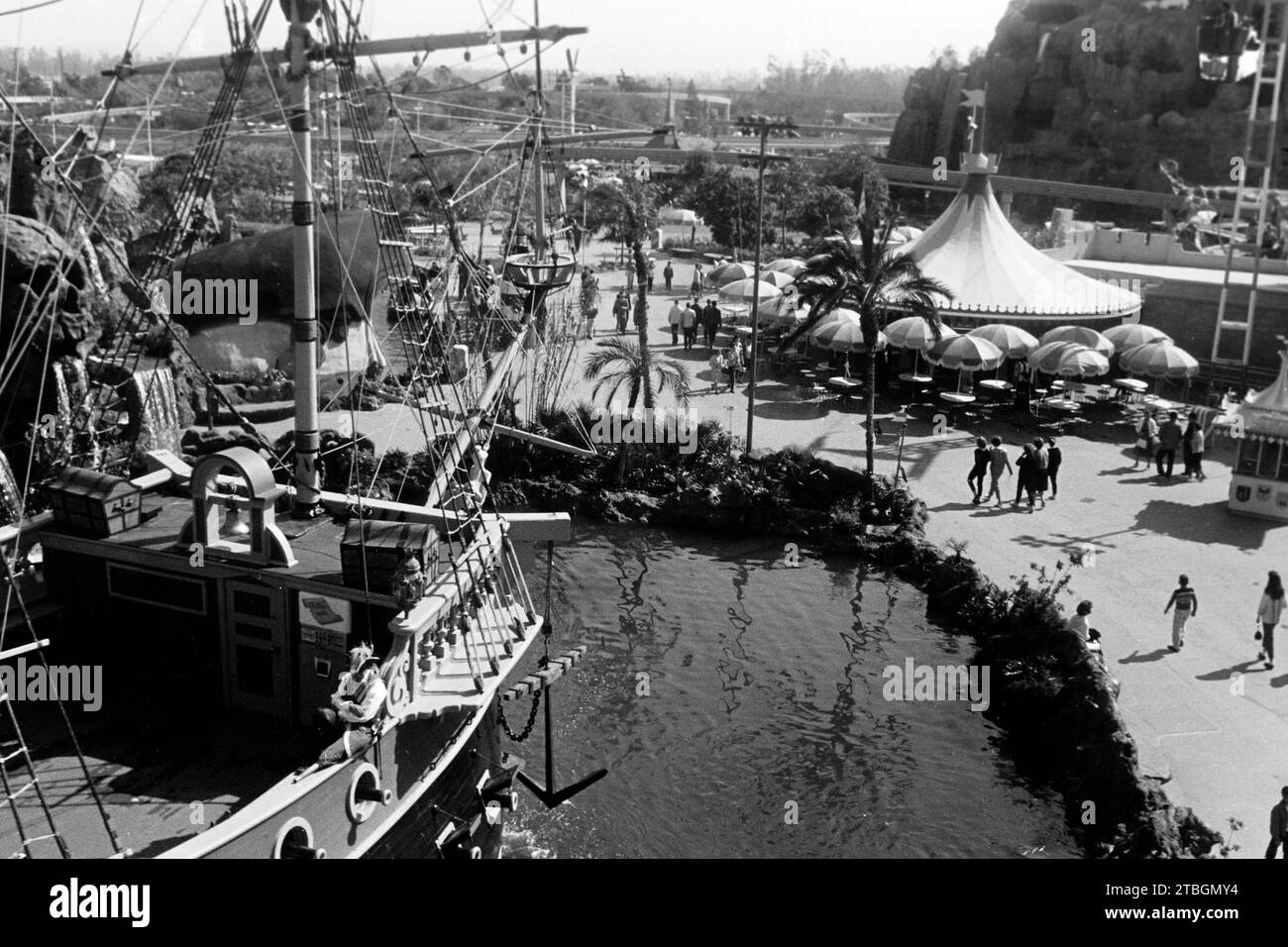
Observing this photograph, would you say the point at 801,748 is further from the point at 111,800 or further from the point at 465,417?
the point at 111,800

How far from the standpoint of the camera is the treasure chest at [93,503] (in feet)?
50.1

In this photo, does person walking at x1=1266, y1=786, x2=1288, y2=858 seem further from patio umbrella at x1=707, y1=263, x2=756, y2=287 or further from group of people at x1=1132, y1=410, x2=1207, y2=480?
patio umbrella at x1=707, y1=263, x2=756, y2=287

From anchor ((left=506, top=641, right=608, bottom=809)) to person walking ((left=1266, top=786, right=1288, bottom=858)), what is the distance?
779 centimetres

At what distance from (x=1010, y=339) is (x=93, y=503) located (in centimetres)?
2539

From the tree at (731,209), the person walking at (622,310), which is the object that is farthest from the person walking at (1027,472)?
the tree at (731,209)

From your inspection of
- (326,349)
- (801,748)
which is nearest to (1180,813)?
(801,748)

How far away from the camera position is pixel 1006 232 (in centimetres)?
4053

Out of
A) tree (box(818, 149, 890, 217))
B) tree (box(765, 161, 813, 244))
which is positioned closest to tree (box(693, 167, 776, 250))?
tree (box(765, 161, 813, 244))

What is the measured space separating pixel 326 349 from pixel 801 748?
20265 millimetres

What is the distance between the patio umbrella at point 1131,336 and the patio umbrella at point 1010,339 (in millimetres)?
2739

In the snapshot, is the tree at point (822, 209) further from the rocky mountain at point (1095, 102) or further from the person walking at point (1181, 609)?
the person walking at point (1181, 609)

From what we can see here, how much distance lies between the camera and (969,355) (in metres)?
33.6

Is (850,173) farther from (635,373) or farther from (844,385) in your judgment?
(635,373)

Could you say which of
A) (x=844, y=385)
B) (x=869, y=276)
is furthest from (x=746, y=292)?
(x=869, y=276)
